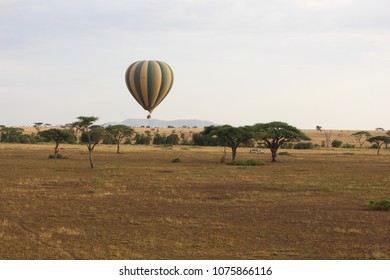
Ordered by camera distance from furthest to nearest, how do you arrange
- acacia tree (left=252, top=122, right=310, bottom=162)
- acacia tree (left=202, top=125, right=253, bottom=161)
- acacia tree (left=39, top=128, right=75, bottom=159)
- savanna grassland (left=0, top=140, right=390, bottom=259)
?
acacia tree (left=39, top=128, right=75, bottom=159)
acacia tree (left=252, top=122, right=310, bottom=162)
acacia tree (left=202, top=125, right=253, bottom=161)
savanna grassland (left=0, top=140, right=390, bottom=259)

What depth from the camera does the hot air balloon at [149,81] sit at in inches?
2323

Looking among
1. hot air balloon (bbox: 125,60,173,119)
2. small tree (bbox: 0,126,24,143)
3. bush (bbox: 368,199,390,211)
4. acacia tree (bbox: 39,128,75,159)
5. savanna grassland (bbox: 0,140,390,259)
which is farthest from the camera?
small tree (bbox: 0,126,24,143)

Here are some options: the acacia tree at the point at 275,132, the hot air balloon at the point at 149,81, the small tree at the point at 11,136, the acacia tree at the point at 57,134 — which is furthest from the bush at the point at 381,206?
the small tree at the point at 11,136

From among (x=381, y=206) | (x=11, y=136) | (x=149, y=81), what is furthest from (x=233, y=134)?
(x=11, y=136)

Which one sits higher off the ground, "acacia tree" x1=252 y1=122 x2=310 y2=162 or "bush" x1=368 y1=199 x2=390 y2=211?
"acacia tree" x1=252 y1=122 x2=310 y2=162

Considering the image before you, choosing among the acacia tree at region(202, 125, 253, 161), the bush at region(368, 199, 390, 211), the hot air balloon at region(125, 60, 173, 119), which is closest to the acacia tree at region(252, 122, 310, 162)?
the acacia tree at region(202, 125, 253, 161)

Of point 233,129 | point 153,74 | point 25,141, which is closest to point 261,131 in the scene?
point 233,129

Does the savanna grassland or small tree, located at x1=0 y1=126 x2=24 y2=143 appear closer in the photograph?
the savanna grassland

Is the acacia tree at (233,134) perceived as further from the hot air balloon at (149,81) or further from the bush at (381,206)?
the bush at (381,206)

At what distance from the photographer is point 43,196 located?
29312 millimetres

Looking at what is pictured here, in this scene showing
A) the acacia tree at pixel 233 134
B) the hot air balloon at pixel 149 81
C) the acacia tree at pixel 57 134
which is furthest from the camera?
the acacia tree at pixel 57 134

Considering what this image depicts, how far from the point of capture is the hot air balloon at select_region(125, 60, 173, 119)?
59.0 metres

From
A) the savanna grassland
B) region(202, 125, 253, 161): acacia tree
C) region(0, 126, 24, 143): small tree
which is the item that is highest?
region(202, 125, 253, 161): acacia tree

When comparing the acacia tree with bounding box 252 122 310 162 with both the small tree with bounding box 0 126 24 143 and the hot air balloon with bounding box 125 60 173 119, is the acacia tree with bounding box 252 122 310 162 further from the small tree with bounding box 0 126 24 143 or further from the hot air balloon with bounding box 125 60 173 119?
the small tree with bounding box 0 126 24 143
